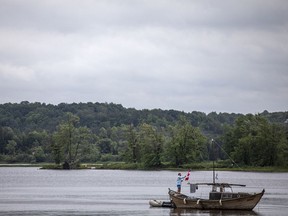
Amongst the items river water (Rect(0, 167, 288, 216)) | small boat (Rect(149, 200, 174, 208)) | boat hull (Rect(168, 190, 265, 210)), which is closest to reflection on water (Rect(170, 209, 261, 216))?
river water (Rect(0, 167, 288, 216))

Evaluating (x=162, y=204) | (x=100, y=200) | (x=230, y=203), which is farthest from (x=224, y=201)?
(x=100, y=200)

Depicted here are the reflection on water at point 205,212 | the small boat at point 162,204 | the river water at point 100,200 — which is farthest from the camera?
the small boat at point 162,204

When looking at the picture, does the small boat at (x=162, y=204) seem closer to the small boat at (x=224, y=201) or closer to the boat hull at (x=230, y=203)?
the small boat at (x=224, y=201)

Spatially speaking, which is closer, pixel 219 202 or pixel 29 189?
pixel 219 202

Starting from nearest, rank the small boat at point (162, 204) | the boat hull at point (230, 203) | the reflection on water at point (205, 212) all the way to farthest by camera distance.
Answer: the reflection on water at point (205, 212)
the boat hull at point (230, 203)
the small boat at point (162, 204)

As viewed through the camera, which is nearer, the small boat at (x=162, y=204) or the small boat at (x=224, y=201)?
the small boat at (x=224, y=201)

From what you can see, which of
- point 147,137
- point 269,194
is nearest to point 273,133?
point 147,137

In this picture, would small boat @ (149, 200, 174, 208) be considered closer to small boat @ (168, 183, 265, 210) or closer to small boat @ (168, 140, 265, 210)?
small boat @ (168, 140, 265, 210)

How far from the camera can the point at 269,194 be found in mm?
80000

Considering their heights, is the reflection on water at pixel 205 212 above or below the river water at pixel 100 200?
below

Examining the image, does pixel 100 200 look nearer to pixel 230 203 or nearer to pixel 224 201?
A: pixel 224 201

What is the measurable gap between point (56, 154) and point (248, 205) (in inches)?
4421

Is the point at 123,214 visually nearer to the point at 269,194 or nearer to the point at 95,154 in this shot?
the point at 269,194

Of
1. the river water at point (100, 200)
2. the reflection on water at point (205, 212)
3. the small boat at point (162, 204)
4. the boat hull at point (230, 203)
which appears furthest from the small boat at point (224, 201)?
the small boat at point (162, 204)
